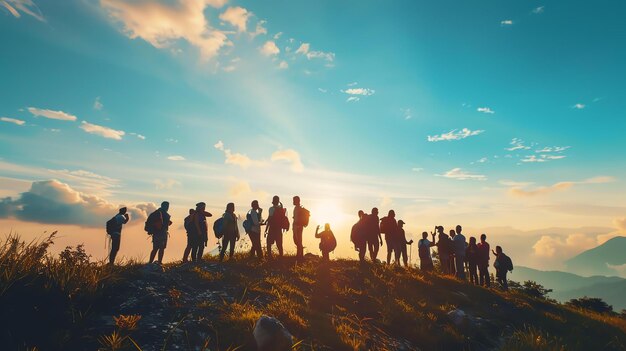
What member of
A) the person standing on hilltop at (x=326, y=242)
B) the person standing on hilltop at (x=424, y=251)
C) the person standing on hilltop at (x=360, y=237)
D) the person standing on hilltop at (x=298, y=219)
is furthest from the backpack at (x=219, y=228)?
the person standing on hilltop at (x=424, y=251)

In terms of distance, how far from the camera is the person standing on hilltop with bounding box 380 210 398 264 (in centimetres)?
1579

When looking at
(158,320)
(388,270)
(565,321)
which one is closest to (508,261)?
(565,321)

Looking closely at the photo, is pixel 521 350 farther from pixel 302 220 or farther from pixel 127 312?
pixel 302 220

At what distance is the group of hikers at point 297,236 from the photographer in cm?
1227

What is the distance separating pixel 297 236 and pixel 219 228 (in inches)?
125

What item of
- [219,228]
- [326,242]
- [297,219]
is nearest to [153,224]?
[219,228]

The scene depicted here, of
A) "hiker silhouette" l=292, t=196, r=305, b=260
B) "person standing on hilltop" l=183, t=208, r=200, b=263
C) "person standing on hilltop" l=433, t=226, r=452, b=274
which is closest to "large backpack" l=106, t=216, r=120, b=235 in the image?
"person standing on hilltop" l=183, t=208, r=200, b=263

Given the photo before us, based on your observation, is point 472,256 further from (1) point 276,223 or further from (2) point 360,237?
(1) point 276,223

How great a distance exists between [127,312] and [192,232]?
748 cm

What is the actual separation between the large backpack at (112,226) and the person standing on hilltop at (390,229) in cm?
1114

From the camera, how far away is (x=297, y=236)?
13.8m

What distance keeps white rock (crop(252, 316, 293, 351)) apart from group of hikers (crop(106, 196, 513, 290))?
8.08 m

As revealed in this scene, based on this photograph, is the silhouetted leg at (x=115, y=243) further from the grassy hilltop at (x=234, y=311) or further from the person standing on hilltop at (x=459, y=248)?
the person standing on hilltop at (x=459, y=248)

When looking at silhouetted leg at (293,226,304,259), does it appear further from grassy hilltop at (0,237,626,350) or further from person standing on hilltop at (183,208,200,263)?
person standing on hilltop at (183,208,200,263)
